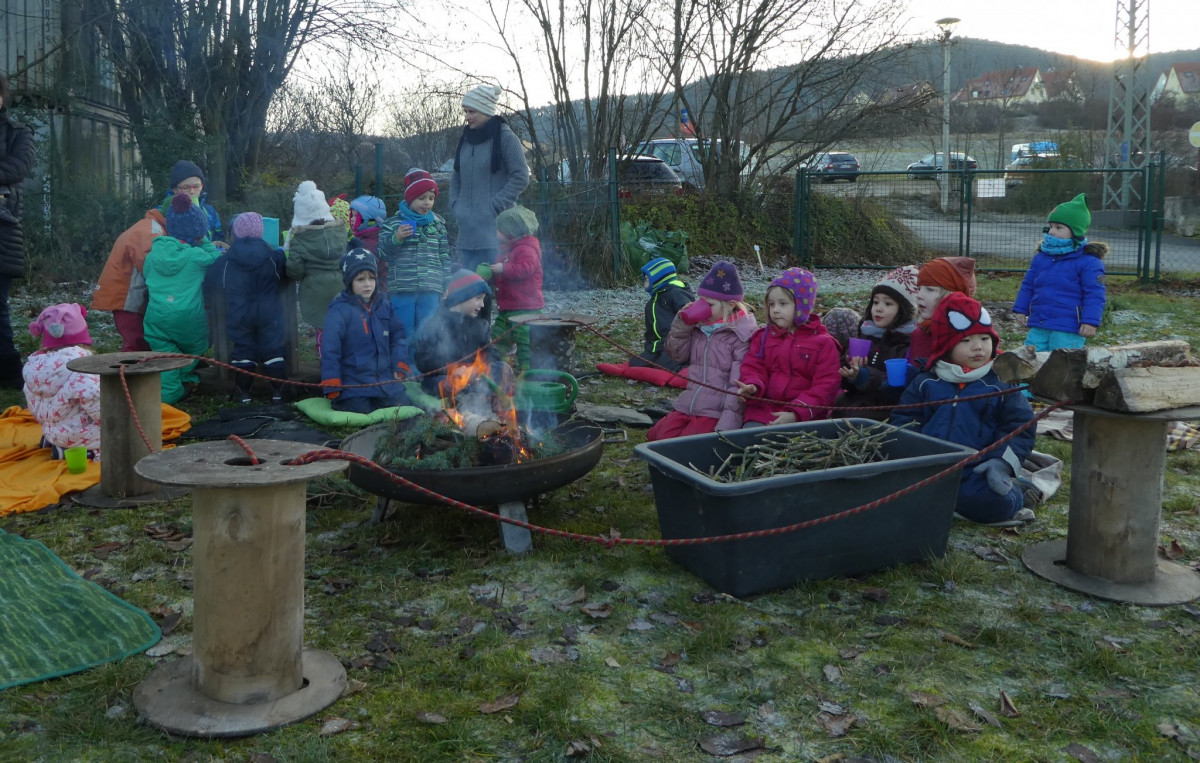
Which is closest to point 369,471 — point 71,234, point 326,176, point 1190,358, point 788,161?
point 1190,358

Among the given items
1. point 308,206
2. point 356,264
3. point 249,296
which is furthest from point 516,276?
point 249,296

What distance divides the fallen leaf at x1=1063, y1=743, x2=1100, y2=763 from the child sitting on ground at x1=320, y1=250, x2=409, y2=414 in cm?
513

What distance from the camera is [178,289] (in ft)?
25.2

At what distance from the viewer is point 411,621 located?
385 cm

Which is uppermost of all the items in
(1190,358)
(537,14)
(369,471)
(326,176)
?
(537,14)

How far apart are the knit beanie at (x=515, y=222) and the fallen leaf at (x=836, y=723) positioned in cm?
530

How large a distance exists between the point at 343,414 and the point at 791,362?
3.22 meters

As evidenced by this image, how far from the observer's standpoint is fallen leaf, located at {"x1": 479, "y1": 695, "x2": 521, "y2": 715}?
3164 millimetres

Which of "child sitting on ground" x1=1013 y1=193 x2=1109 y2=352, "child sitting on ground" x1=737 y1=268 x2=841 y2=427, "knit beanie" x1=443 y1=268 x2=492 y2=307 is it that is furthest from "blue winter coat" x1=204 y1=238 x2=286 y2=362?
"child sitting on ground" x1=1013 y1=193 x2=1109 y2=352

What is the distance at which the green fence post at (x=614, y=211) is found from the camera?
1395cm

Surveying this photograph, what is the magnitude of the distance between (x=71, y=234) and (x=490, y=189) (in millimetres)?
7275

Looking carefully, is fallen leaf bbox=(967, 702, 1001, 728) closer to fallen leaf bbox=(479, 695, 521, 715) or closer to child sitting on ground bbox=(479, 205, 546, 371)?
fallen leaf bbox=(479, 695, 521, 715)

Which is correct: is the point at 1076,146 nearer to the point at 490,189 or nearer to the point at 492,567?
the point at 490,189

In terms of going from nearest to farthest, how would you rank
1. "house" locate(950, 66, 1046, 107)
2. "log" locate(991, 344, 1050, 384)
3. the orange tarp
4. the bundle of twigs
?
"log" locate(991, 344, 1050, 384) → the bundle of twigs → the orange tarp → "house" locate(950, 66, 1046, 107)
